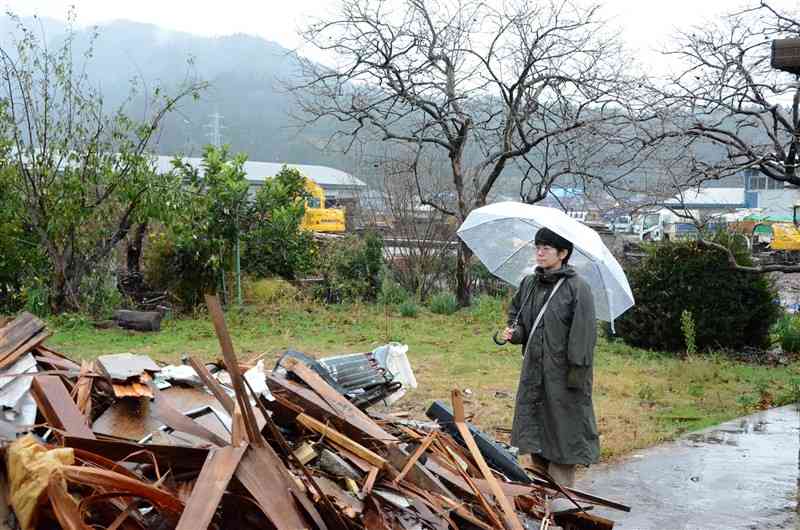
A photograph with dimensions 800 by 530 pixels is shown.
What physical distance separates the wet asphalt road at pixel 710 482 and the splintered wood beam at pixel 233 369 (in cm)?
280

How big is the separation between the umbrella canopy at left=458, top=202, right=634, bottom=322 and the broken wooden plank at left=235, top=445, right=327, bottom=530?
271 cm

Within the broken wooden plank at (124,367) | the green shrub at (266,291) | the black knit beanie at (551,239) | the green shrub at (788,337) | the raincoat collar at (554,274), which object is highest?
the black knit beanie at (551,239)

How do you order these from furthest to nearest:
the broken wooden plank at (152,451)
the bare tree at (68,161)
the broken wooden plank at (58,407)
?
the bare tree at (68,161)
the broken wooden plank at (58,407)
the broken wooden plank at (152,451)

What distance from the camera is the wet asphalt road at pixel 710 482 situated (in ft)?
18.6

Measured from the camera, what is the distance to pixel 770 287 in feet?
44.2

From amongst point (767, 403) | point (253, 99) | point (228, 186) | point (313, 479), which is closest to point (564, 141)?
point (228, 186)

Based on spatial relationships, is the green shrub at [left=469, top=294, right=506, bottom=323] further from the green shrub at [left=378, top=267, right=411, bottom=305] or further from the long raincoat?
the long raincoat

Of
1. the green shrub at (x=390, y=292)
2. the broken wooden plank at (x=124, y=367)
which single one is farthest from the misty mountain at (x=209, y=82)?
the broken wooden plank at (x=124, y=367)

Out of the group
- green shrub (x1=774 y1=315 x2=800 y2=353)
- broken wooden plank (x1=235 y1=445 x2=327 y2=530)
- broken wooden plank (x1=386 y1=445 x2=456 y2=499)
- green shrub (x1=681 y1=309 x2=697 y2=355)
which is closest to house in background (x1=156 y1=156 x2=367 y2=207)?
green shrub (x1=681 y1=309 x2=697 y2=355)

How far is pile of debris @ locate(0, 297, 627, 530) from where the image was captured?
3.37 m

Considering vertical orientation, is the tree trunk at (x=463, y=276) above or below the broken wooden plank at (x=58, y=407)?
below

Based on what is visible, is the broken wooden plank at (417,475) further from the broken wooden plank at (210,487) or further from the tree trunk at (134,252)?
the tree trunk at (134,252)

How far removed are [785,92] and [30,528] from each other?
972 centimetres

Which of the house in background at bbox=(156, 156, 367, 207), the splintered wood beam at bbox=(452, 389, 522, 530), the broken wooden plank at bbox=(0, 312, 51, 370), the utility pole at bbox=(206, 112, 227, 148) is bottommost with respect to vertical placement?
the splintered wood beam at bbox=(452, 389, 522, 530)
